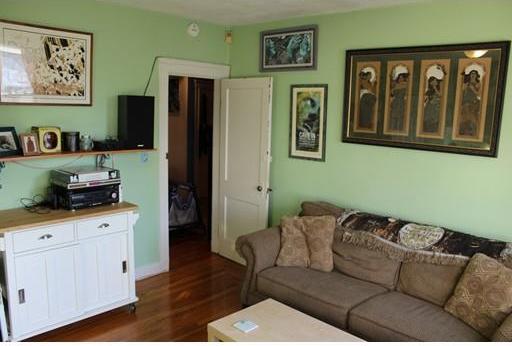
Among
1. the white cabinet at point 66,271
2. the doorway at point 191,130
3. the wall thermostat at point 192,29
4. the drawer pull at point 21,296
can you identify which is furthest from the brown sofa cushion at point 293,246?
the doorway at point 191,130

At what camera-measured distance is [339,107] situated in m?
3.81

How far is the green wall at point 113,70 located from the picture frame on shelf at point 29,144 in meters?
0.15

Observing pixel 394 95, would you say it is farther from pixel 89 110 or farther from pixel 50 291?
pixel 50 291

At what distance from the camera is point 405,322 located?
2.62m

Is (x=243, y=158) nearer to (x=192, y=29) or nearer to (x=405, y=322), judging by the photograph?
(x=192, y=29)

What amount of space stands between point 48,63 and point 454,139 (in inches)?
121

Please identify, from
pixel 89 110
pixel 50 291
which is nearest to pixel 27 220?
pixel 50 291

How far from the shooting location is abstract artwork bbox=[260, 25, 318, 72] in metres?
3.93

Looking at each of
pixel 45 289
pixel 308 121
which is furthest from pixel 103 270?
pixel 308 121

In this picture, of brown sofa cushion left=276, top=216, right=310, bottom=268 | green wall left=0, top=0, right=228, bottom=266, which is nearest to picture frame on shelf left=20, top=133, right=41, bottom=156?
green wall left=0, top=0, right=228, bottom=266

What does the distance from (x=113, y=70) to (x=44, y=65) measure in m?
0.57

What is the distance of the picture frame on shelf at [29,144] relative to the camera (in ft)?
10.4

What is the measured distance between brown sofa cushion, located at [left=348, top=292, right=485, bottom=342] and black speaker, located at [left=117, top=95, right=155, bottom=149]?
2.20 meters

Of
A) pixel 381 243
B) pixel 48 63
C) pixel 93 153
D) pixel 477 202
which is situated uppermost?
pixel 48 63
